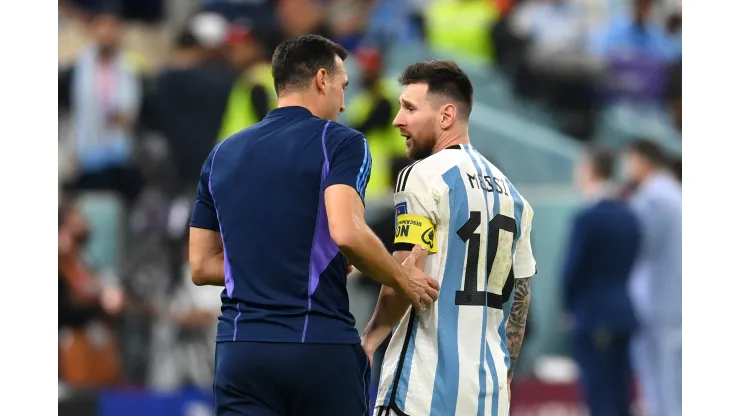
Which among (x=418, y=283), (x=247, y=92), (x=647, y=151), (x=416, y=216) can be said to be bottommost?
(x=418, y=283)

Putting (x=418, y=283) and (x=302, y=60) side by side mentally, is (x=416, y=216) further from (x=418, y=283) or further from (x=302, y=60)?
(x=302, y=60)

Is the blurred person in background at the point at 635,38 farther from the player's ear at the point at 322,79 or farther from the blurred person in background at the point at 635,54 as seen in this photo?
the player's ear at the point at 322,79

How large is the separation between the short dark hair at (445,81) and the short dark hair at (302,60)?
0.42 meters

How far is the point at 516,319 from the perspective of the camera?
4.49 meters

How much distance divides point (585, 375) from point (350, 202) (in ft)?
20.4

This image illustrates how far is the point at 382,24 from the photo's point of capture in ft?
41.3

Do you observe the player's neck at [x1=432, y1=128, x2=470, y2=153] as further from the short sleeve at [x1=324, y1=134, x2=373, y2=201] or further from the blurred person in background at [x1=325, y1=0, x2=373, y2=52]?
the blurred person in background at [x1=325, y1=0, x2=373, y2=52]

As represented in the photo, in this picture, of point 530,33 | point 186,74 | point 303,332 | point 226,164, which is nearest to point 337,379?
point 303,332

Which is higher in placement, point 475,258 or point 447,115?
point 447,115

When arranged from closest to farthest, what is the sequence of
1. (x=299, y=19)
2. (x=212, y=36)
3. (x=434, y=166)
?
1. (x=434, y=166)
2. (x=212, y=36)
3. (x=299, y=19)

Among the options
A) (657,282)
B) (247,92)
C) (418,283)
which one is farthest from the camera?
(247,92)

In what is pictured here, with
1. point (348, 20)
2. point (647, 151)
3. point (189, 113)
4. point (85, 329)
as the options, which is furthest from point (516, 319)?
point (348, 20)

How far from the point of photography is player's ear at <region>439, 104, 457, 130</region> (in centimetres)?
444

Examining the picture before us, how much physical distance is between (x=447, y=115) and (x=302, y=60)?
63 centimetres
